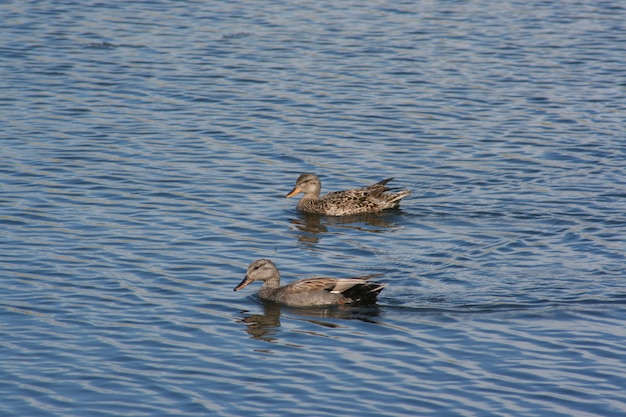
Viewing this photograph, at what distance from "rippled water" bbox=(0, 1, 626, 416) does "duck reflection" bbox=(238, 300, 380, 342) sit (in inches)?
1.4

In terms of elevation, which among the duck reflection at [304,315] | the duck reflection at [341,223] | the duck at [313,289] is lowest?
the duck reflection at [341,223]

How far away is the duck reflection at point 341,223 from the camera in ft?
52.9

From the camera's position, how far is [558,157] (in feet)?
63.2

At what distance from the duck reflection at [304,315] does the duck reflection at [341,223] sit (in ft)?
10.2

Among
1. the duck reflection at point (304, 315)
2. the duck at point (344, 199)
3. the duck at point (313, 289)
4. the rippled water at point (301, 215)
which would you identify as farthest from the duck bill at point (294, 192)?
the duck reflection at point (304, 315)

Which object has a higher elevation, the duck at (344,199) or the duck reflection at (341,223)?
the duck at (344,199)

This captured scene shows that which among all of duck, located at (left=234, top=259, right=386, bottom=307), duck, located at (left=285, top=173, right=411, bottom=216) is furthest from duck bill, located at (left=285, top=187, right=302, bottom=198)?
duck, located at (left=234, top=259, right=386, bottom=307)

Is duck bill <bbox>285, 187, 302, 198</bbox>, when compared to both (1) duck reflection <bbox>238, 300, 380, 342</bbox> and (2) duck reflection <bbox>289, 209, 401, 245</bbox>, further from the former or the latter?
(1) duck reflection <bbox>238, 300, 380, 342</bbox>

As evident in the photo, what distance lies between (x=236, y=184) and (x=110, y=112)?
493cm

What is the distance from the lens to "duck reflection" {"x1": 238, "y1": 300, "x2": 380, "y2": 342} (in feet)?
39.5

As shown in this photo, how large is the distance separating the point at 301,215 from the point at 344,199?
0.77 meters

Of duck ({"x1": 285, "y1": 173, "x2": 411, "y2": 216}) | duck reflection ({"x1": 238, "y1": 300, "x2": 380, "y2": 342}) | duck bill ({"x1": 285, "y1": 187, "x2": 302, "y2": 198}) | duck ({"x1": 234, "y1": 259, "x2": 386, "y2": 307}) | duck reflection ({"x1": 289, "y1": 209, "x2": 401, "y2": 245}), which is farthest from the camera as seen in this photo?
duck bill ({"x1": 285, "y1": 187, "x2": 302, "y2": 198})

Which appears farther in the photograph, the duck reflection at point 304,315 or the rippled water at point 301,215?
the duck reflection at point 304,315

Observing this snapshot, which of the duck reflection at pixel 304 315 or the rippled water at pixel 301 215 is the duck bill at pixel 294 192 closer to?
the rippled water at pixel 301 215
